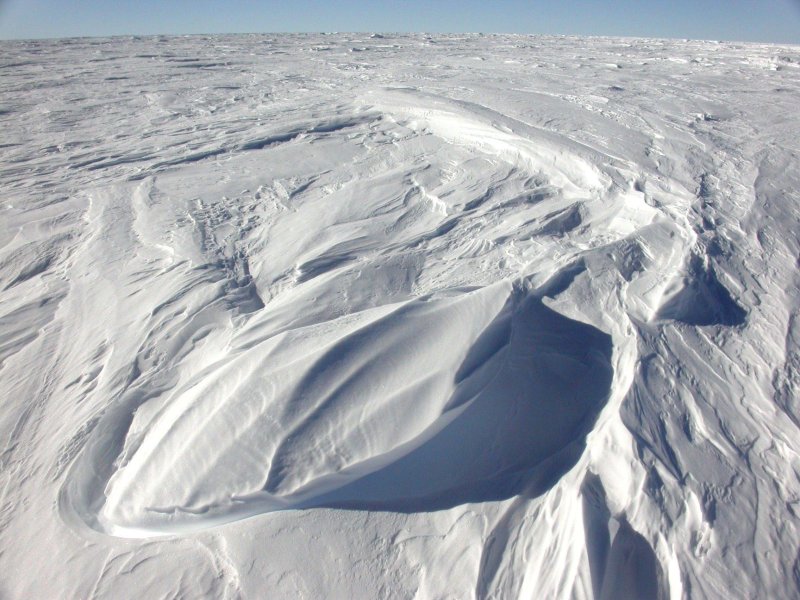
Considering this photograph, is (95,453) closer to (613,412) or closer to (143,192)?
(613,412)

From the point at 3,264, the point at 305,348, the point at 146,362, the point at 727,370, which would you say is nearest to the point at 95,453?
the point at 146,362

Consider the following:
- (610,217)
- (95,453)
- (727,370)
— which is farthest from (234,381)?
(610,217)

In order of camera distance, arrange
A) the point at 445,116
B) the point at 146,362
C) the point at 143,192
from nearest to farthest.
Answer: the point at 146,362 < the point at 143,192 < the point at 445,116

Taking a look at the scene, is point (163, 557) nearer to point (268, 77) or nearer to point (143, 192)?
point (143, 192)

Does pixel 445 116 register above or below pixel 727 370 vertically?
above

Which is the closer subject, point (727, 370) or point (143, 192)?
point (727, 370)

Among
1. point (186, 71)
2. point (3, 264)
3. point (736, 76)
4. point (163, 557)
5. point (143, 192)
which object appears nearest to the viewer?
point (163, 557)
